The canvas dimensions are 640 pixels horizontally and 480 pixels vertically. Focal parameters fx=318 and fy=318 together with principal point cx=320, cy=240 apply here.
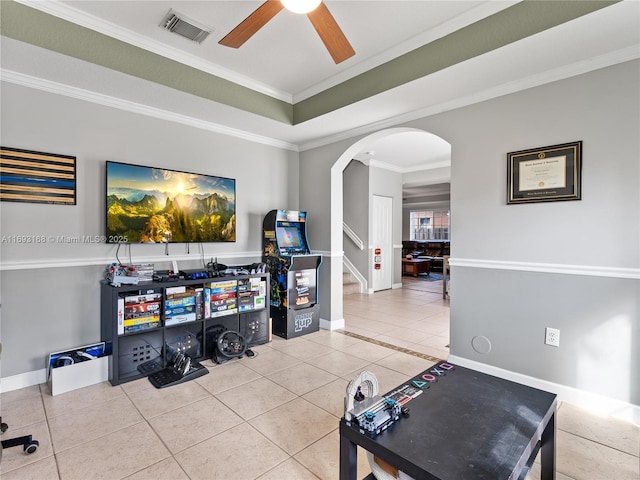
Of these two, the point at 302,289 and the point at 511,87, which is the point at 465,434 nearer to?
the point at 511,87

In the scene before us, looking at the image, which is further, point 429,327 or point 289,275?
point 429,327

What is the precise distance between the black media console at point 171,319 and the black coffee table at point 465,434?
2305mm

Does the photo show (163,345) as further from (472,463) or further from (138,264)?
(472,463)

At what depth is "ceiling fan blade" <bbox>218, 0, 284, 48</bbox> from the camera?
1843 millimetres

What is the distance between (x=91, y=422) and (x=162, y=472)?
0.86 m

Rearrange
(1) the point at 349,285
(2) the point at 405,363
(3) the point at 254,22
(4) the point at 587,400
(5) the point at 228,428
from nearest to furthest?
(3) the point at 254,22 < (5) the point at 228,428 < (4) the point at 587,400 < (2) the point at 405,363 < (1) the point at 349,285

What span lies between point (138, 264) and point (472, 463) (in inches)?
130

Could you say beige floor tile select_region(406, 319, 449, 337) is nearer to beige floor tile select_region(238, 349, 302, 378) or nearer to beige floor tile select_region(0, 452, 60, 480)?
beige floor tile select_region(238, 349, 302, 378)

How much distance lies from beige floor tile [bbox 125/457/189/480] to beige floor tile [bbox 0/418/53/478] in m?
0.64

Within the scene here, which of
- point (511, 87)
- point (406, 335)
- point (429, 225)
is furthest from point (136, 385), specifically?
point (429, 225)

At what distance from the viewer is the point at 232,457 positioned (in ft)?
6.17

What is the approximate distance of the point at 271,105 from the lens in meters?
3.68

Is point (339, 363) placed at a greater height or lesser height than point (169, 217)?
lesser

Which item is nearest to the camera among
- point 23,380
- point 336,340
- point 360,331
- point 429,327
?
point 23,380
